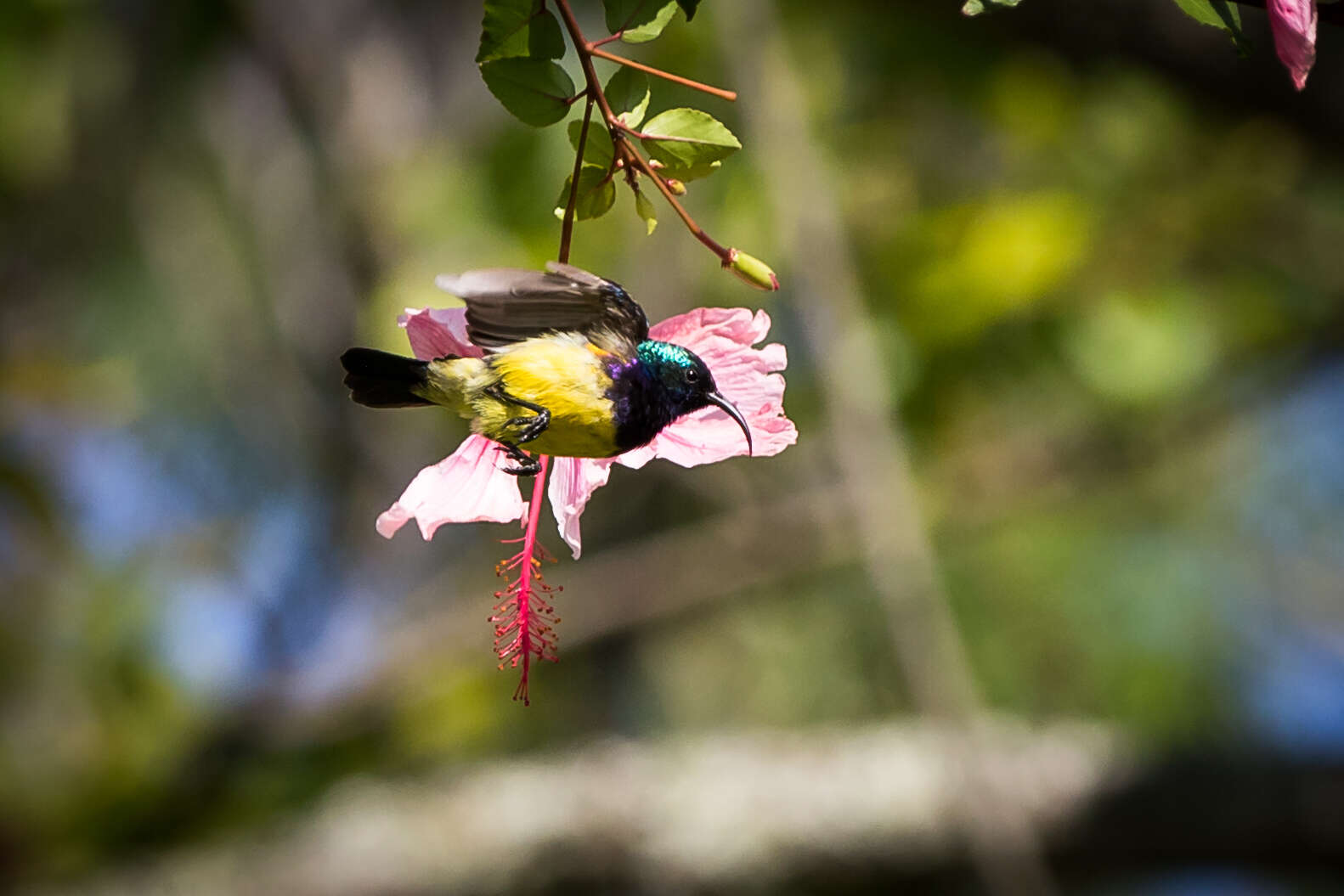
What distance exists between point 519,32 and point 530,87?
0.01 meters

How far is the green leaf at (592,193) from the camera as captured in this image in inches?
14.8

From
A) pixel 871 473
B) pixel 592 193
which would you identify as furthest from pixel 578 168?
pixel 871 473

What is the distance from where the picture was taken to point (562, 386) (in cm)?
37

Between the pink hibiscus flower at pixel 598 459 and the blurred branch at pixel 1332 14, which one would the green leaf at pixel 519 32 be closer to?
the pink hibiscus flower at pixel 598 459

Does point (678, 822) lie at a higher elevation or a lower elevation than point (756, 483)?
lower

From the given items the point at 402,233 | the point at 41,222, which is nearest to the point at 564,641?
the point at 402,233

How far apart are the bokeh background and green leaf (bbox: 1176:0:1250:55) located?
0.75 metres

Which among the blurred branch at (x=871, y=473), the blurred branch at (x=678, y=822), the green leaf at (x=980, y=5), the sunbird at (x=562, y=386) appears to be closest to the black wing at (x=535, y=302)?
the sunbird at (x=562, y=386)

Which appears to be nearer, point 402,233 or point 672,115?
point 672,115

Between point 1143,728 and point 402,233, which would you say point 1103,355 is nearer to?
point 402,233

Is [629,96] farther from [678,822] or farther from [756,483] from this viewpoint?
[756,483]

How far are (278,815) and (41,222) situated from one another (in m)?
1.22

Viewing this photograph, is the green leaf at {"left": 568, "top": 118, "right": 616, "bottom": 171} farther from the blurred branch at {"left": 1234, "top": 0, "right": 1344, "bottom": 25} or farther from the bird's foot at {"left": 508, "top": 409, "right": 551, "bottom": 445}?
the blurred branch at {"left": 1234, "top": 0, "right": 1344, "bottom": 25}

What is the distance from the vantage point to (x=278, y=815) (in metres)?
2.12
